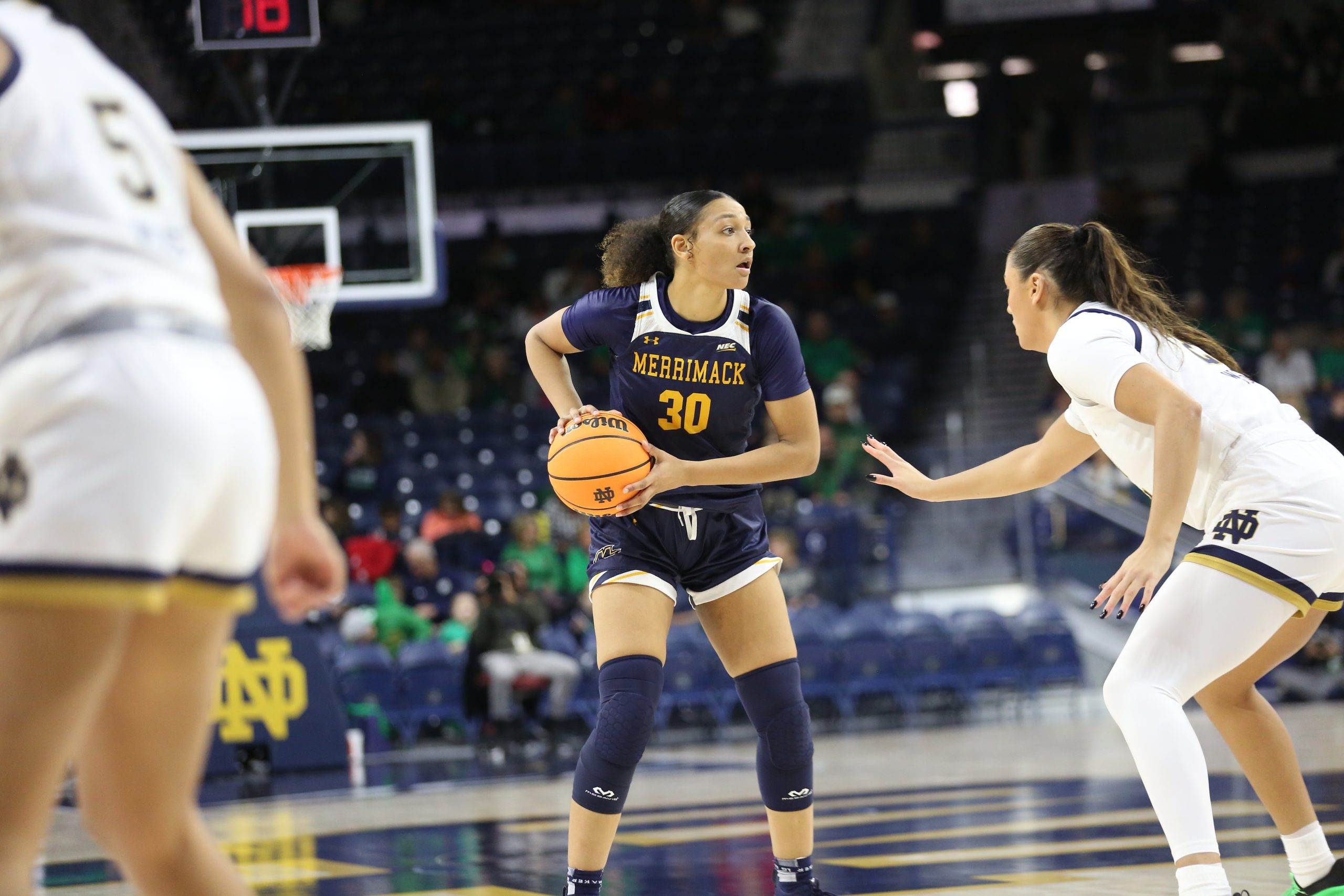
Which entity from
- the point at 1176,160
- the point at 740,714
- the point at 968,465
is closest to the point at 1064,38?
the point at 1176,160

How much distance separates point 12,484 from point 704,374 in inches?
114

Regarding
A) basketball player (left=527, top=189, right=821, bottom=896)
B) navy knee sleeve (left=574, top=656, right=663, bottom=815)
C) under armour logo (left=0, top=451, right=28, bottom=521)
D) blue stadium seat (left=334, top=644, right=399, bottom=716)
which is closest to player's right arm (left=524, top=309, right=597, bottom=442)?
basketball player (left=527, top=189, right=821, bottom=896)

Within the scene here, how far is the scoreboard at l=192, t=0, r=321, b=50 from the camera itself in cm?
1014

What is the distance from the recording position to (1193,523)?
421 centimetres

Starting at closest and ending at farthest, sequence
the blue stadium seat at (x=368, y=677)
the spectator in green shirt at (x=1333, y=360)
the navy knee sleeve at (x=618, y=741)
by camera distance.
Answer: the navy knee sleeve at (x=618, y=741) < the blue stadium seat at (x=368, y=677) < the spectator in green shirt at (x=1333, y=360)

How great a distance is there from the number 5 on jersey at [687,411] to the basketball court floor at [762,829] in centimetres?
148

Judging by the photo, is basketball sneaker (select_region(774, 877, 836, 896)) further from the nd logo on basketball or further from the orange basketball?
the nd logo on basketball

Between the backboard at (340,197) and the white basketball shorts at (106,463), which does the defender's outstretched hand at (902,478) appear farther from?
the backboard at (340,197)

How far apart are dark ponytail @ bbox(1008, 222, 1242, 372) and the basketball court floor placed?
1647mm

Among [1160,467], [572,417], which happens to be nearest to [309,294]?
[572,417]

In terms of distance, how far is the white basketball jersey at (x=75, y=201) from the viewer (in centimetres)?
191

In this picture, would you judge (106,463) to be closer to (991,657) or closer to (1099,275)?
(1099,275)

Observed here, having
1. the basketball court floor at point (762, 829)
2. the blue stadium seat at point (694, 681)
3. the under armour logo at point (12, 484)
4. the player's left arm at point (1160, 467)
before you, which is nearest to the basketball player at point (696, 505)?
the basketball court floor at point (762, 829)

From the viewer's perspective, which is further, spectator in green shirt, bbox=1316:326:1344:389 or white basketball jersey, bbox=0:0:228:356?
spectator in green shirt, bbox=1316:326:1344:389
